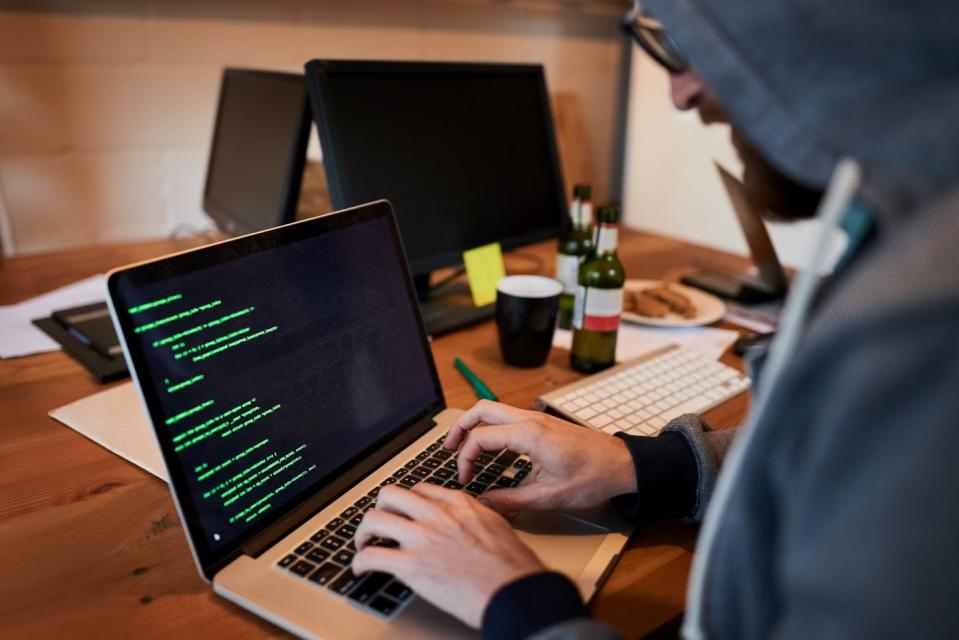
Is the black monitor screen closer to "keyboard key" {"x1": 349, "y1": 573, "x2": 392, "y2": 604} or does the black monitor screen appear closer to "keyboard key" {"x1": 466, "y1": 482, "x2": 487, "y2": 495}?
"keyboard key" {"x1": 466, "y1": 482, "x2": 487, "y2": 495}

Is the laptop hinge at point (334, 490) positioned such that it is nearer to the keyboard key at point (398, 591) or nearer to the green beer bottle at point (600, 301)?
the keyboard key at point (398, 591)

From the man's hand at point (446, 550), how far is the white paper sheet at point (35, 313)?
0.70m

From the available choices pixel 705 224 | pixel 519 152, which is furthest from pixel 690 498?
pixel 705 224

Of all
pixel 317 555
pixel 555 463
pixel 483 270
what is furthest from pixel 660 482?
pixel 483 270

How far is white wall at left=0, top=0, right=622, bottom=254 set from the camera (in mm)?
1439

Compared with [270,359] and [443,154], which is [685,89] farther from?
[443,154]

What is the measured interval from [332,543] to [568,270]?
2.37 feet

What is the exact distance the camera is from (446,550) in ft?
1.86

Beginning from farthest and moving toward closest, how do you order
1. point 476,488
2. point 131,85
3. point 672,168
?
point 672,168 < point 131,85 < point 476,488

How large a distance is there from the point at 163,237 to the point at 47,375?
0.78m

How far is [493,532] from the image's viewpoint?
1.94 feet

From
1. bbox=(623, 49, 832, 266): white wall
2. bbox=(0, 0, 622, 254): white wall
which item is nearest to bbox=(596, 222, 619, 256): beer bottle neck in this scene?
bbox=(0, 0, 622, 254): white wall

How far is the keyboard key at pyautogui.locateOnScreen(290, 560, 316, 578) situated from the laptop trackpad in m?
0.20

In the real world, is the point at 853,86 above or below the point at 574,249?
above
